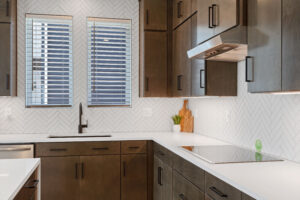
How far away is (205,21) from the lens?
7.81 feet

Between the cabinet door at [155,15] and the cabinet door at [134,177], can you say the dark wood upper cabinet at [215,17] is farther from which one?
the cabinet door at [134,177]

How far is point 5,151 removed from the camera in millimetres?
3053

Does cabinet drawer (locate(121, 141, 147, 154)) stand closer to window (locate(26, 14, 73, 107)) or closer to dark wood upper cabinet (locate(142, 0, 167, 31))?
window (locate(26, 14, 73, 107))

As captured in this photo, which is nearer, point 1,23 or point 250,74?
point 250,74

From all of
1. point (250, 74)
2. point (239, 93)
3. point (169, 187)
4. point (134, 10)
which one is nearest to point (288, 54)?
point (250, 74)

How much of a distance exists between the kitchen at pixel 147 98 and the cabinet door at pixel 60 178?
0.01 meters

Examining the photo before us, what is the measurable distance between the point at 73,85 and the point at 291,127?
106 inches

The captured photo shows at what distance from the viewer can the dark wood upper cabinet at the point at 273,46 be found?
4.82ft

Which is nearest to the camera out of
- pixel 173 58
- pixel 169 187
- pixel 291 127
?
pixel 291 127

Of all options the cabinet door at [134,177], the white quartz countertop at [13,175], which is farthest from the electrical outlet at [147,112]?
the white quartz countertop at [13,175]

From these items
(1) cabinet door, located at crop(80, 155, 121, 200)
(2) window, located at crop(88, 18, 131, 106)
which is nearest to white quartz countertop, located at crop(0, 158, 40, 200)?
(1) cabinet door, located at crop(80, 155, 121, 200)

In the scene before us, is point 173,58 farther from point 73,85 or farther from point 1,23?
point 1,23

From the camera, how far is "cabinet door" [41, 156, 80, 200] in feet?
10.5

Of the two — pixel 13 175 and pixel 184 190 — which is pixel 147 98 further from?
pixel 13 175
